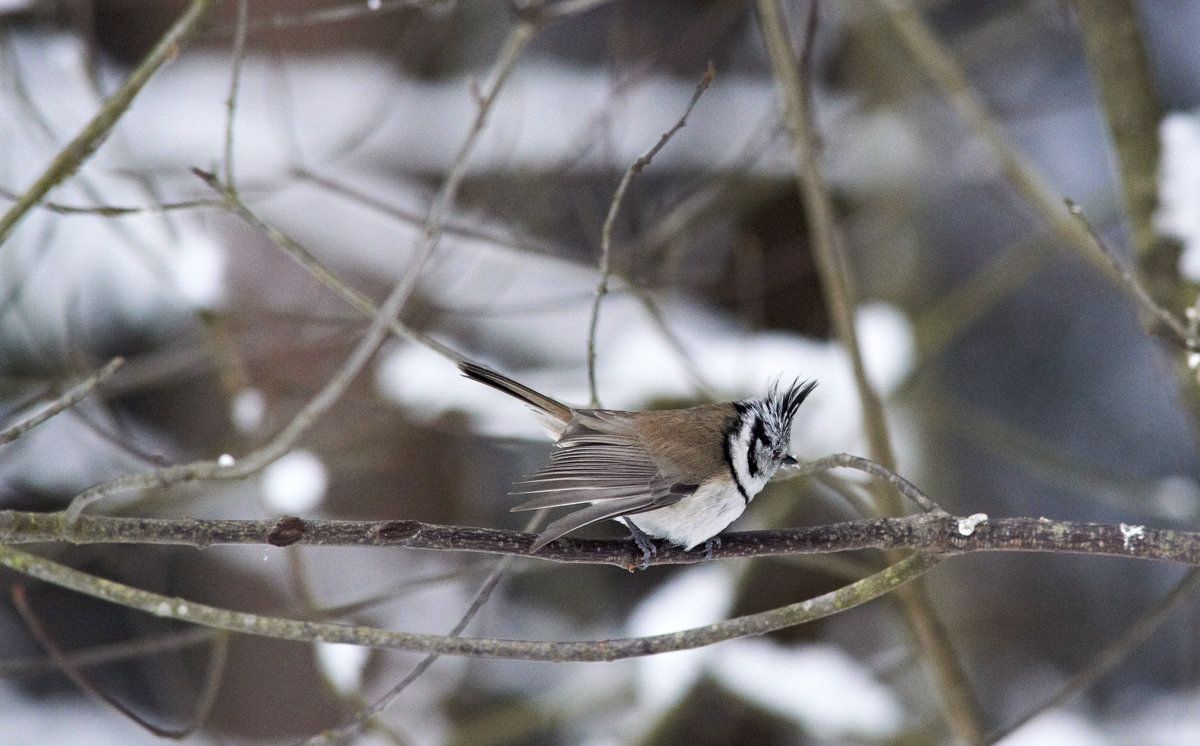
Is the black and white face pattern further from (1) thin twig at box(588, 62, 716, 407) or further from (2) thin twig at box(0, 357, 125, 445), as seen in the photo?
(2) thin twig at box(0, 357, 125, 445)

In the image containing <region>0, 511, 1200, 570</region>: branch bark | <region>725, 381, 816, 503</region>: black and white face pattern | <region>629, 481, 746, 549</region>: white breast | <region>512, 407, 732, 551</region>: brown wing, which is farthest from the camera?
<region>725, 381, 816, 503</region>: black and white face pattern

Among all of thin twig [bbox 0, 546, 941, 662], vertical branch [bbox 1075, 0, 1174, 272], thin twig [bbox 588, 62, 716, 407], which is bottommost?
thin twig [bbox 0, 546, 941, 662]

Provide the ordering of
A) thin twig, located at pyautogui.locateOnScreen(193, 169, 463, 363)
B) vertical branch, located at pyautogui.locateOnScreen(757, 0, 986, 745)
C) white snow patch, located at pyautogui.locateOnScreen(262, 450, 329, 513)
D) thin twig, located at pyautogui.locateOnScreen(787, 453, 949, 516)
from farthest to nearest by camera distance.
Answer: white snow patch, located at pyautogui.locateOnScreen(262, 450, 329, 513) < vertical branch, located at pyautogui.locateOnScreen(757, 0, 986, 745) < thin twig, located at pyautogui.locateOnScreen(193, 169, 463, 363) < thin twig, located at pyautogui.locateOnScreen(787, 453, 949, 516)

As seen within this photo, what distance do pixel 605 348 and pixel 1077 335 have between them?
3.72 m

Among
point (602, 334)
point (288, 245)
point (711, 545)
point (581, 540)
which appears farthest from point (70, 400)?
point (602, 334)

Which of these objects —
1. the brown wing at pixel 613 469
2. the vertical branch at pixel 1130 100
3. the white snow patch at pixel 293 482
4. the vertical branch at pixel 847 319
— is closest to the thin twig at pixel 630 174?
the brown wing at pixel 613 469

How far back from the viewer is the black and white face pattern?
3143 mm

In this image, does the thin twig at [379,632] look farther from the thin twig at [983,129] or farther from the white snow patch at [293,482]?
the thin twig at [983,129]

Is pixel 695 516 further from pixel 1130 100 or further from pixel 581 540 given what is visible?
pixel 1130 100

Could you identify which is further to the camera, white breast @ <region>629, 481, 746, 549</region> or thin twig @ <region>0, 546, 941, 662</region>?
white breast @ <region>629, 481, 746, 549</region>

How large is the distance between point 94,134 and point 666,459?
1.87m

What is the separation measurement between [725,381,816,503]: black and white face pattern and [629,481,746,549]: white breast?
0.08 metres

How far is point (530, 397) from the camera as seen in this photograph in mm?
3215

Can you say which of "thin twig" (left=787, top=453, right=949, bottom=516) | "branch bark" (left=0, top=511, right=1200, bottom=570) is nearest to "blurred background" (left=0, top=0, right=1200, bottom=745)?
"branch bark" (left=0, top=511, right=1200, bottom=570)
